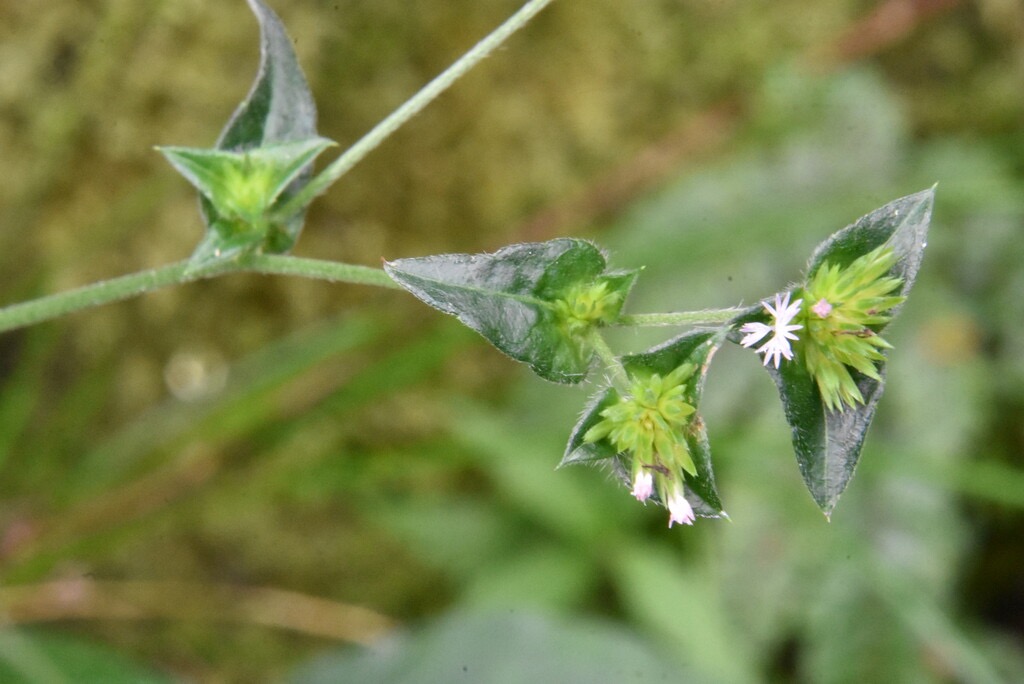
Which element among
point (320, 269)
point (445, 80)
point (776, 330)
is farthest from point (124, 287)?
point (776, 330)

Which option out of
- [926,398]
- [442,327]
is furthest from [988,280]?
[442,327]

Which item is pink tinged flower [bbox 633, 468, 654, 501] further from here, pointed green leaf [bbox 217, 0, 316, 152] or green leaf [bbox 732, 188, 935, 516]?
pointed green leaf [bbox 217, 0, 316, 152]

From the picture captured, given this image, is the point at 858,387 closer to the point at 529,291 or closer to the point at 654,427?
the point at 654,427

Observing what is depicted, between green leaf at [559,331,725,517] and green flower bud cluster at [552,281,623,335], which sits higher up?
green flower bud cluster at [552,281,623,335]

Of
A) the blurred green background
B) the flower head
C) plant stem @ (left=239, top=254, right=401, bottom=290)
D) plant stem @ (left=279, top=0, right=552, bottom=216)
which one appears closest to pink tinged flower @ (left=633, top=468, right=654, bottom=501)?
the flower head

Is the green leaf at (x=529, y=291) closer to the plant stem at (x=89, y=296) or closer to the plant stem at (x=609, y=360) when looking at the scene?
the plant stem at (x=609, y=360)
